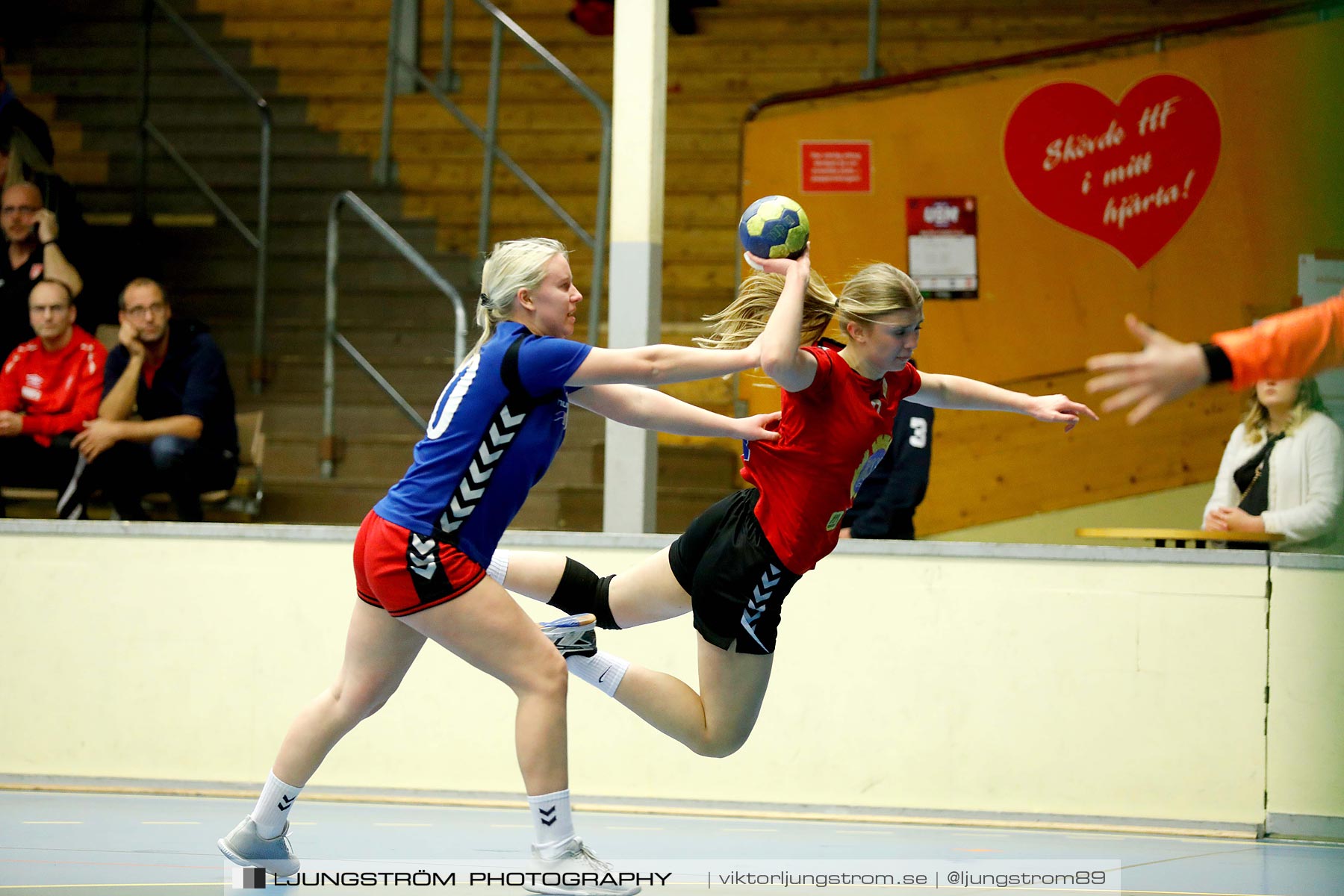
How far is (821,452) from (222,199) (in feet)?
24.5

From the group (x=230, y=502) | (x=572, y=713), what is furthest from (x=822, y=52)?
(x=572, y=713)

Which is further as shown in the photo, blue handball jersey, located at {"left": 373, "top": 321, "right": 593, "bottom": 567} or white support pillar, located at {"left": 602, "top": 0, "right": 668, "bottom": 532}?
white support pillar, located at {"left": 602, "top": 0, "right": 668, "bottom": 532}

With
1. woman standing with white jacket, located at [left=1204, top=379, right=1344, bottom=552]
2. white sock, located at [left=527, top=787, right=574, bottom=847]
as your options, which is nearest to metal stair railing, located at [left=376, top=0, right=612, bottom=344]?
woman standing with white jacket, located at [left=1204, top=379, right=1344, bottom=552]

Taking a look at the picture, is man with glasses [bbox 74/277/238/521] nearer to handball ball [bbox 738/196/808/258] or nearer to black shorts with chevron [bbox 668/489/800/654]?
black shorts with chevron [bbox 668/489/800/654]

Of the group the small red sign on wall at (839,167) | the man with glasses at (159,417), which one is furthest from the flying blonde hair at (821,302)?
the small red sign on wall at (839,167)

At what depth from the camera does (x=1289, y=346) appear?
2729mm

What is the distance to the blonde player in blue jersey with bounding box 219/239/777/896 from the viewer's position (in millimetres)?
3479

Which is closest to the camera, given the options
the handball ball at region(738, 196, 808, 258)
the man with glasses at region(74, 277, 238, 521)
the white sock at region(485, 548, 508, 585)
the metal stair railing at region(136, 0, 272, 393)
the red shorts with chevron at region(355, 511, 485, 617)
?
the red shorts with chevron at region(355, 511, 485, 617)

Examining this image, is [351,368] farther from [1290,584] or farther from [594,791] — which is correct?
[1290,584]

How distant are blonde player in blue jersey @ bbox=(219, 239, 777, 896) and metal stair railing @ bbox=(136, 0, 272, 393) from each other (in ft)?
18.3

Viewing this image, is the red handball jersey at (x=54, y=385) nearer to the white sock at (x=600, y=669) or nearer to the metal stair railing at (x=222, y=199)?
the metal stair railing at (x=222, y=199)

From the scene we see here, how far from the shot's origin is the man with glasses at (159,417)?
6484 millimetres

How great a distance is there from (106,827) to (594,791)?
1.86 m

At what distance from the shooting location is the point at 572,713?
5750mm
